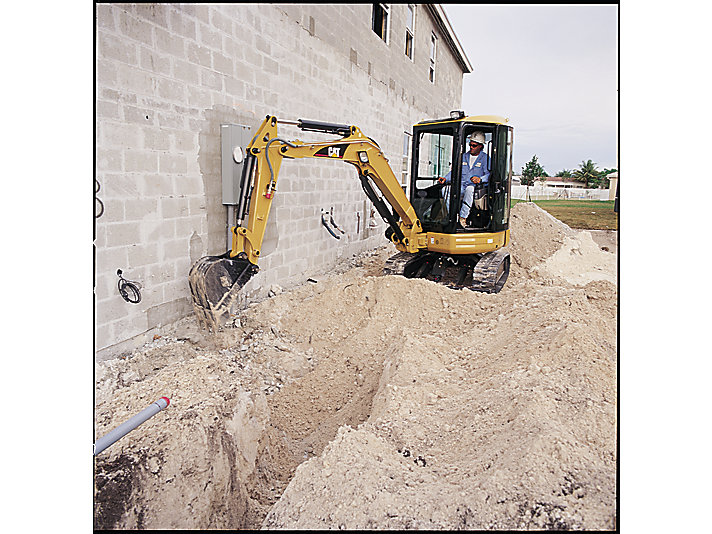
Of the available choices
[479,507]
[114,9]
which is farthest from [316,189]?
[479,507]

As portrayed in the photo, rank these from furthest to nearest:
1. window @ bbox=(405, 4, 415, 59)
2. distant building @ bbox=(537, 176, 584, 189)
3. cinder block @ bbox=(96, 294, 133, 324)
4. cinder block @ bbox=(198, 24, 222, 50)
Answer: window @ bbox=(405, 4, 415, 59) → cinder block @ bbox=(198, 24, 222, 50) → cinder block @ bbox=(96, 294, 133, 324) → distant building @ bbox=(537, 176, 584, 189)

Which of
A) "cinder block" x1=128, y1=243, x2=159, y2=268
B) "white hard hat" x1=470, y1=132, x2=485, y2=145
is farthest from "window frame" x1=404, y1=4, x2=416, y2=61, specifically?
"cinder block" x1=128, y1=243, x2=159, y2=268

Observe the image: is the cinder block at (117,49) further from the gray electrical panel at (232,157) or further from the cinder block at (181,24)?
the gray electrical panel at (232,157)

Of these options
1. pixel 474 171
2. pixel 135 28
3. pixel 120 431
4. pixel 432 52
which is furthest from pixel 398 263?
pixel 432 52

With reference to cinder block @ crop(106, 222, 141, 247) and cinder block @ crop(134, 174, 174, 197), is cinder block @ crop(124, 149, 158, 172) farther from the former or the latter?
cinder block @ crop(106, 222, 141, 247)

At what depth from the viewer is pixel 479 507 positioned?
1585mm

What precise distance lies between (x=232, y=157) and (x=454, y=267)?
10.8 feet

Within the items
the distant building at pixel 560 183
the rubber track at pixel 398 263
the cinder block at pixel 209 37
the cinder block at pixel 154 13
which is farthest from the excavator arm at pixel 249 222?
the distant building at pixel 560 183

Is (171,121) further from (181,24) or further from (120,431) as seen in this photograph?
(120,431)

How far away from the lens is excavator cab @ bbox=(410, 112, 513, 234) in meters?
5.25

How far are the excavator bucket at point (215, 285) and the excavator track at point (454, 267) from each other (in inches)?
87.0

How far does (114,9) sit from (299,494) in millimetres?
3328

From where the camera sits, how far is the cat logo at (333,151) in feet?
14.8

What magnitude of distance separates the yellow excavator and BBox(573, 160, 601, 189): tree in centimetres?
241
